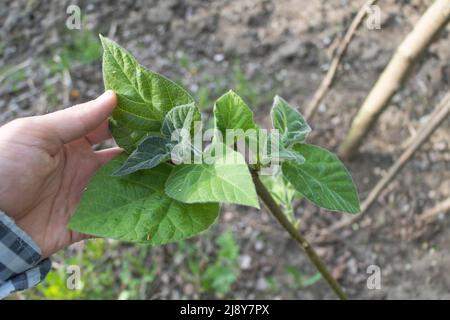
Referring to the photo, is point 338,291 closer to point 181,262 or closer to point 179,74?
point 181,262

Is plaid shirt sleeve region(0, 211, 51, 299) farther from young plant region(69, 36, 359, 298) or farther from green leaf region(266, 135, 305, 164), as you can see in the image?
green leaf region(266, 135, 305, 164)

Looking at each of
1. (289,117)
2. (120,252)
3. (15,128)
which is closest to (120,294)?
(120,252)

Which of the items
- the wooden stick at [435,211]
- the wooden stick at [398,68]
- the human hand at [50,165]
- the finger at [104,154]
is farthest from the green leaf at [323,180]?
the wooden stick at [435,211]

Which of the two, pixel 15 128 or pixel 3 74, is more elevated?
pixel 15 128

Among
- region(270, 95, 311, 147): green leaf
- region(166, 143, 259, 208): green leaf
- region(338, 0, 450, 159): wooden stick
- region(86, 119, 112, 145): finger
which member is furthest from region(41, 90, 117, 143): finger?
region(338, 0, 450, 159): wooden stick

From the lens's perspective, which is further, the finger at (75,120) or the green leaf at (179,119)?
the finger at (75,120)

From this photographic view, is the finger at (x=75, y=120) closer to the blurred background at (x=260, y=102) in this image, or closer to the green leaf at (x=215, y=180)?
the green leaf at (x=215, y=180)

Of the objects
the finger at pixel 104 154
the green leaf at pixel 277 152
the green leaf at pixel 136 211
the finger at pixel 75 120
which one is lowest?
the finger at pixel 104 154
